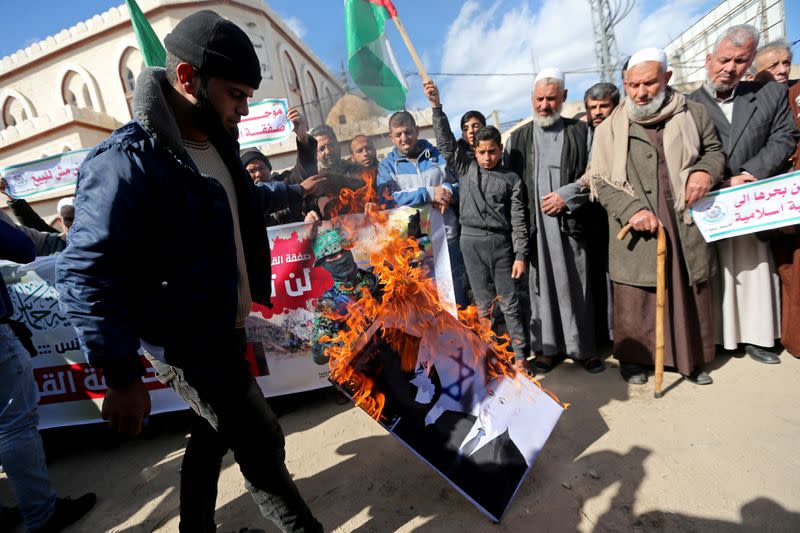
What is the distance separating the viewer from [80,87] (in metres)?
18.8

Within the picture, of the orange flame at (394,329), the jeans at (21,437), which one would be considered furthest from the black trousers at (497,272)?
the jeans at (21,437)

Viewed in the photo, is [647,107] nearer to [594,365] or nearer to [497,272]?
[497,272]

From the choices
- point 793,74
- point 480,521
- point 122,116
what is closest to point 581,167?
point 480,521

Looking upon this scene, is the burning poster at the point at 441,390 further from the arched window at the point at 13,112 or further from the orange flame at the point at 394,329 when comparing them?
the arched window at the point at 13,112

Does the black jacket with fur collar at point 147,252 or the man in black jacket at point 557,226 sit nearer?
the black jacket with fur collar at point 147,252

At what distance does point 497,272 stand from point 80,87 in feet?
78.5

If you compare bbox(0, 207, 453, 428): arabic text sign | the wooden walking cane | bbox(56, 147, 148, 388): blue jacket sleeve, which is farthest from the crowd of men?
bbox(0, 207, 453, 428): arabic text sign

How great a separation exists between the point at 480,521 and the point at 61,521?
249cm

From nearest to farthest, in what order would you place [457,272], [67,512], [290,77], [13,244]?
[13,244] → [67,512] → [457,272] → [290,77]

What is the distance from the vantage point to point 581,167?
10.6 ft

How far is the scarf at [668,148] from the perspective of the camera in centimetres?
282

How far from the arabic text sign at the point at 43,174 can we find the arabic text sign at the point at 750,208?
11.9 m

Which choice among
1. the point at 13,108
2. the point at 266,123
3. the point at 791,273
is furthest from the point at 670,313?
the point at 13,108

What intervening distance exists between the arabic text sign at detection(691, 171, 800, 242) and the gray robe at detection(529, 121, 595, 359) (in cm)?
83
